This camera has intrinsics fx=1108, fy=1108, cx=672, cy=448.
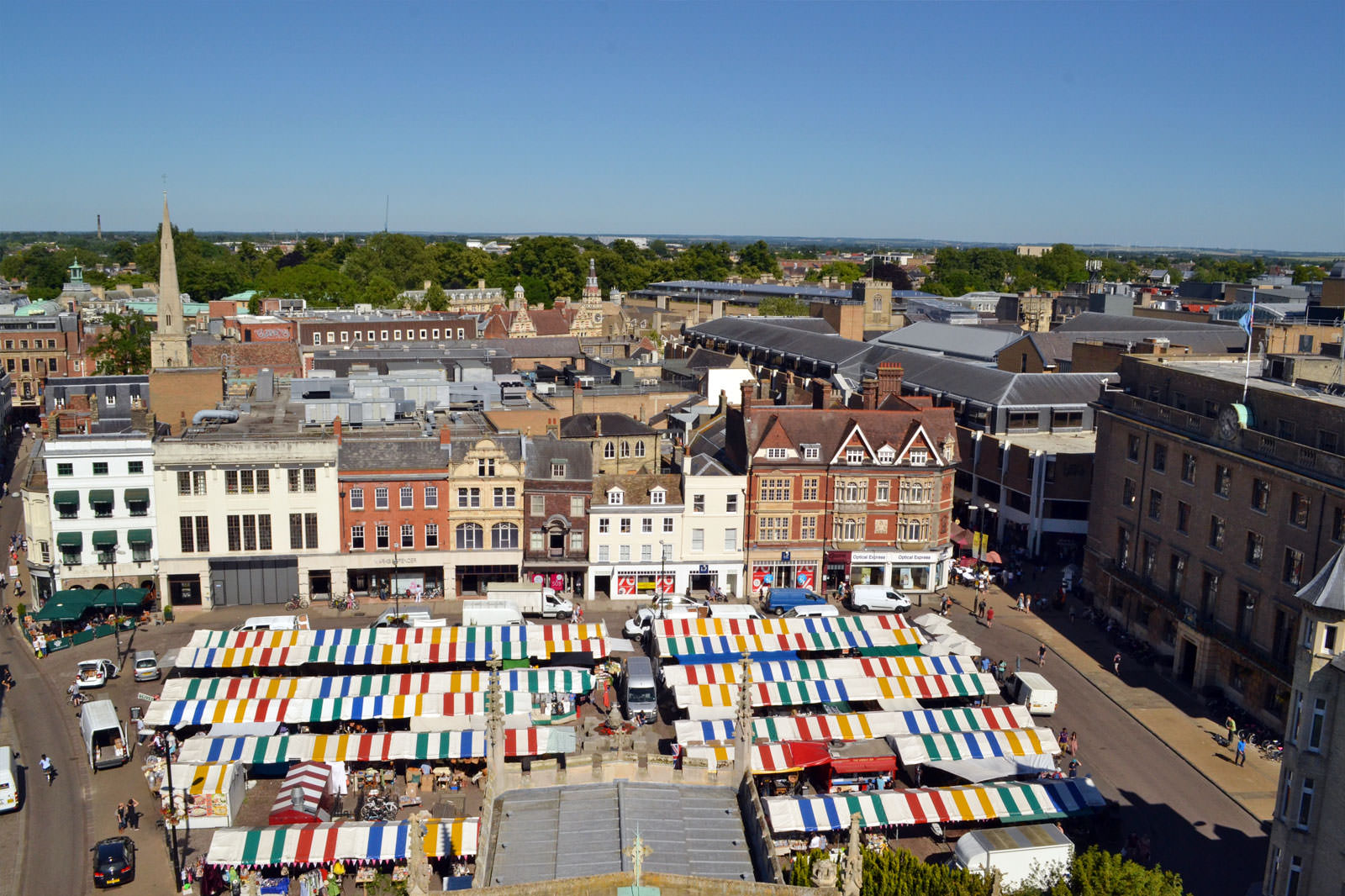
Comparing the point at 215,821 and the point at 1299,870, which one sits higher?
the point at 1299,870

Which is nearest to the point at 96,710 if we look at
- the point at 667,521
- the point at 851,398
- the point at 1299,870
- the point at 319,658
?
the point at 319,658

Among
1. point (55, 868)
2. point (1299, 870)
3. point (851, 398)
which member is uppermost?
point (851, 398)

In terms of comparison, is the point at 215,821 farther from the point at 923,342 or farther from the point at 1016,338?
the point at 923,342

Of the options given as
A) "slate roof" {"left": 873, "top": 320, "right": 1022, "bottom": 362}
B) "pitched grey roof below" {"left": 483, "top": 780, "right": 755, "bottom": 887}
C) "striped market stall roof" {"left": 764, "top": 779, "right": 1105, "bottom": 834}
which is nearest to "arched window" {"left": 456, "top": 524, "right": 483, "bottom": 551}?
"striped market stall roof" {"left": 764, "top": 779, "right": 1105, "bottom": 834}

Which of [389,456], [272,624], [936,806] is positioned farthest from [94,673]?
[936,806]

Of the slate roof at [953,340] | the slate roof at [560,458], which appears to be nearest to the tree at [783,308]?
the slate roof at [953,340]

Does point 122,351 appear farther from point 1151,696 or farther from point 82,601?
point 1151,696
